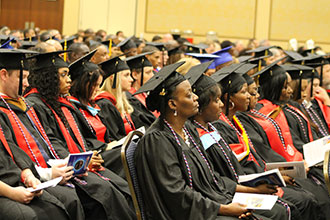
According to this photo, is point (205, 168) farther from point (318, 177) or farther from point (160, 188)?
point (318, 177)

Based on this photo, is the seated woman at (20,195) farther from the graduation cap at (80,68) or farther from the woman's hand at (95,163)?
the graduation cap at (80,68)

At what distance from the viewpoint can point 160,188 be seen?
329 cm

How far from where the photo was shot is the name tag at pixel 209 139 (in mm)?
4162

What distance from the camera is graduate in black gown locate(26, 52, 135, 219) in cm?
406

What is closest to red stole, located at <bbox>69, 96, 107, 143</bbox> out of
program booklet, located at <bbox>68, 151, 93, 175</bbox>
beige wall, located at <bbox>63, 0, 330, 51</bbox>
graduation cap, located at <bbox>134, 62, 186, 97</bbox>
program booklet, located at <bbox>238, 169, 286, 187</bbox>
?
program booklet, located at <bbox>68, 151, 93, 175</bbox>

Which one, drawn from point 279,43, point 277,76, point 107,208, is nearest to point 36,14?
point 279,43

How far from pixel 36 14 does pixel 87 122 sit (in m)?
13.7

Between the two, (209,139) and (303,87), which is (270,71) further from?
(209,139)

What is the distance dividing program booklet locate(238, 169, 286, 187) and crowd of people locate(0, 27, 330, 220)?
0.18ft

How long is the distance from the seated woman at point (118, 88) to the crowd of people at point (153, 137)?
0.5 inches

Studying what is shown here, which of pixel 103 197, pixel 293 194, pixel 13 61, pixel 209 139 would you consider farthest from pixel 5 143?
pixel 293 194

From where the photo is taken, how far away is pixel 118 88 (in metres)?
5.78

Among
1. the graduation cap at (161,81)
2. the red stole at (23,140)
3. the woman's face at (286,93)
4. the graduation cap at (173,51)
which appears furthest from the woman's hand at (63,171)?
the graduation cap at (173,51)

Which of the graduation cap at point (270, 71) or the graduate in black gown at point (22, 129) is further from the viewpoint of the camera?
the graduation cap at point (270, 71)
